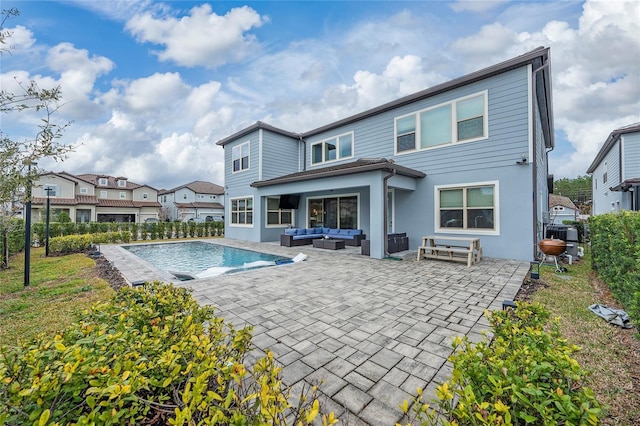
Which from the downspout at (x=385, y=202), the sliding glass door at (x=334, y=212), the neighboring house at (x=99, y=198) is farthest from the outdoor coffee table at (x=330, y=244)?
the neighboring house at (x=99, y=198)

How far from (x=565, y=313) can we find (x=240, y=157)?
16.0 m

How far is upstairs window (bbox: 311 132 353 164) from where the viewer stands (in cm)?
1341

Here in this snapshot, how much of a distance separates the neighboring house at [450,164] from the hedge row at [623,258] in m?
2.57

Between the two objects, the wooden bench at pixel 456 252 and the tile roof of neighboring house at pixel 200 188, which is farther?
the tile roof of neighboring house at pixel 200 188

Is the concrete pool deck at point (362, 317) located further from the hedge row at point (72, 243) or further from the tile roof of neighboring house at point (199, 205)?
the tile roof of neighboring house at point (199, 205)

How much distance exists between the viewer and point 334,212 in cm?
1420

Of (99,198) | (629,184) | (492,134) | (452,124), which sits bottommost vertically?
(629,184)

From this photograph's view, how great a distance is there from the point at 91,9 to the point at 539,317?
11.5m

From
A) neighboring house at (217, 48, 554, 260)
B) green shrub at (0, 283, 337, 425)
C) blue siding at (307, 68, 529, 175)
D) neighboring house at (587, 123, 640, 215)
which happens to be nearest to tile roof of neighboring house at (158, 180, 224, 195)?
neighboring house at (217, 48, 554, 260)

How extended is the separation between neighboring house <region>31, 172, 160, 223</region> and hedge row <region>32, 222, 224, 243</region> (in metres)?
12.3

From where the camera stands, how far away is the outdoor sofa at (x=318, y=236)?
12203mm

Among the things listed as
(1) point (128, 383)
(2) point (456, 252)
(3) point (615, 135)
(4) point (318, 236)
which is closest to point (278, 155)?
(4) point (318, 236)

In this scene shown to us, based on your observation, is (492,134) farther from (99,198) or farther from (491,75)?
(99,198)

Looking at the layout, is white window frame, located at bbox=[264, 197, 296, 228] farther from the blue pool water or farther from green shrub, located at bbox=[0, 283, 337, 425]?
green shrub, located at bbox=[0, 283, 337, 425]
